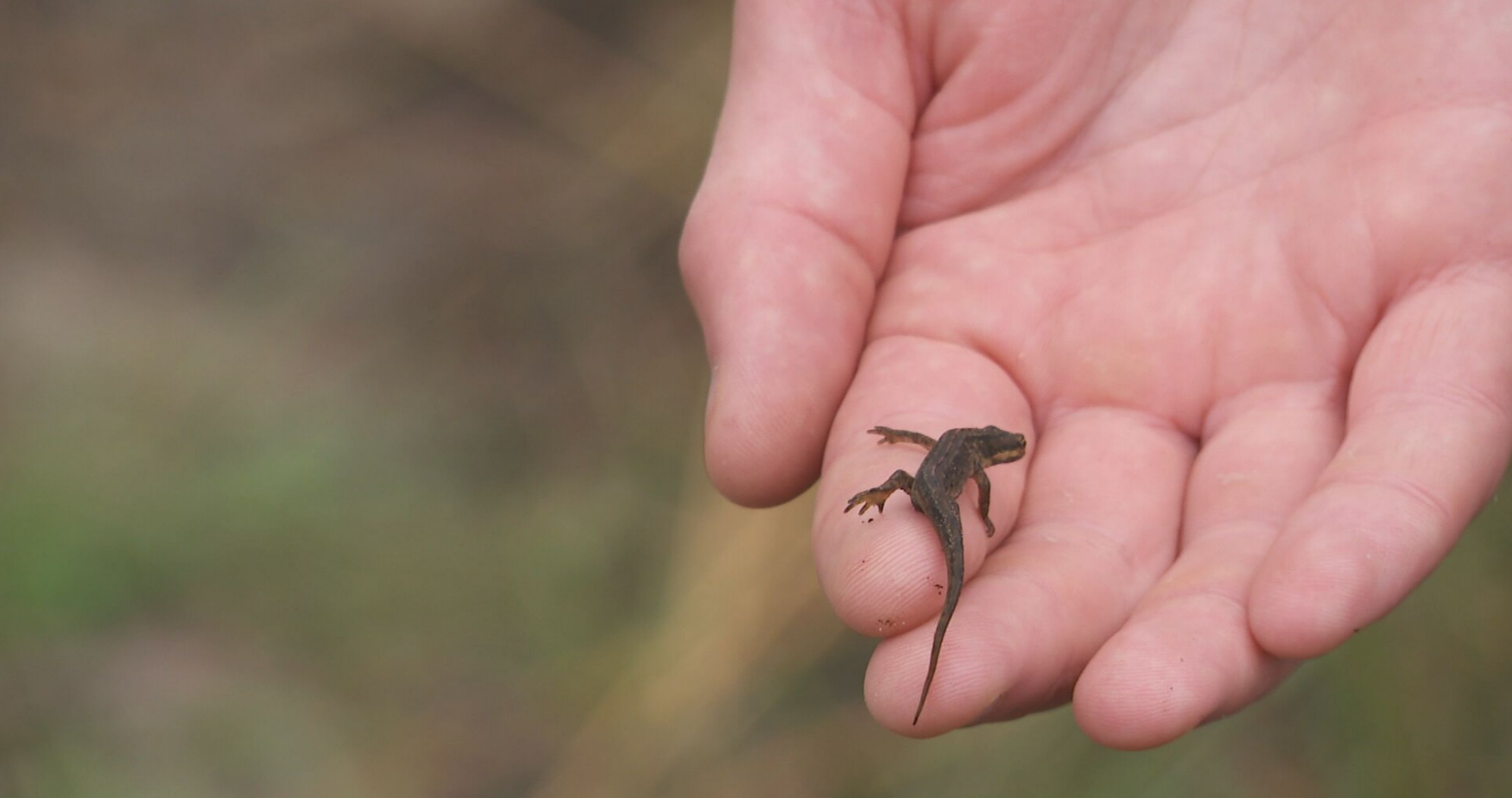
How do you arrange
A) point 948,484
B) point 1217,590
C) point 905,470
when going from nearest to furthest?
point 1217,590 < point 948,484 < point 905,470

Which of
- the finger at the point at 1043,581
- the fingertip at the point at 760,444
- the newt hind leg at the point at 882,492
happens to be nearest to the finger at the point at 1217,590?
the finger at the point at 1043,581

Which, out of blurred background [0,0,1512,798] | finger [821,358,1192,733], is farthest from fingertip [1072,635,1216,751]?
blurred background [0,0,1512,798]

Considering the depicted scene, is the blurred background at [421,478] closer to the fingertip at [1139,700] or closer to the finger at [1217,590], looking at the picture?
the finger at [1217,590]

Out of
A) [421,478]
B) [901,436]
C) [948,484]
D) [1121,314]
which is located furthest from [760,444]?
[421,478]

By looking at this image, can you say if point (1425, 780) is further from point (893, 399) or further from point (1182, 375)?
point (893, 399)

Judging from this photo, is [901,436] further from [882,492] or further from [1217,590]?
[1217,590]

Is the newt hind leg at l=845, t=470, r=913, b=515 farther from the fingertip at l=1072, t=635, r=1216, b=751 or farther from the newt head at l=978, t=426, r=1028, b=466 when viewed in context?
the fingertip at l=1072, t=635, r=1216, b=751
